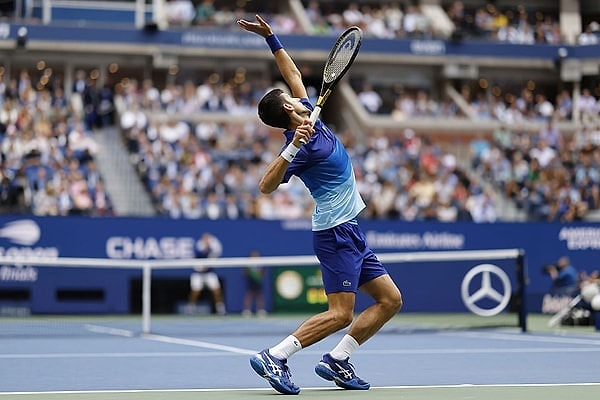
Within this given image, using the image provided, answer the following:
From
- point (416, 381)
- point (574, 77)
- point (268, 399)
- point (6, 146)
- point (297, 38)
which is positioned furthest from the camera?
point (574, 77)

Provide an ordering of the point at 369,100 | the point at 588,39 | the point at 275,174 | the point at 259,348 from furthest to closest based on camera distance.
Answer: the point at 588,39, the point at 369,100, the point at 259,348, the point at 275,174

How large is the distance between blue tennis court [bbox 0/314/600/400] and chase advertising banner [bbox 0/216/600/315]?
443 cm

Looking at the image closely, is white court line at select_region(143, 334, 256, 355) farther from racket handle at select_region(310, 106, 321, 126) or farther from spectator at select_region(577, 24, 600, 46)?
spectator at select_region(577, 24, 600, 46)

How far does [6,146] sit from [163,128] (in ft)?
15.9

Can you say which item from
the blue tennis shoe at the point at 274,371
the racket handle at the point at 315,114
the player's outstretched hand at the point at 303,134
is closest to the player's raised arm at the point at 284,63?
the racket handle at the point at 315,114

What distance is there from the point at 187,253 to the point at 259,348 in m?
10.7

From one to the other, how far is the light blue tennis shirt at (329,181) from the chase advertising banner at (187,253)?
43.9 ft

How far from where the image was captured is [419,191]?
2756cm

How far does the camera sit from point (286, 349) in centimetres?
728

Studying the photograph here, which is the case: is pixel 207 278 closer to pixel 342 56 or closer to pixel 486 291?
pixel 486 291

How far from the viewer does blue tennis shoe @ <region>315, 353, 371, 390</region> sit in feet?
24.5

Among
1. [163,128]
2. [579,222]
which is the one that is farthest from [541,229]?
[163,128]

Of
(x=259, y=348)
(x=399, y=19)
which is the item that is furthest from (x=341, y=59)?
(x=399, y=19)

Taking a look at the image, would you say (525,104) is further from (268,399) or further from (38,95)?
(268,399)
